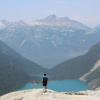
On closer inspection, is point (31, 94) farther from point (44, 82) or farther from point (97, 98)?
point (97, 98)

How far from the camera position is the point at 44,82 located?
5703 cm

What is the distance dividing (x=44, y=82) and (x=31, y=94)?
116 inches

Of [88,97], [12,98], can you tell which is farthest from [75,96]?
[12,98]

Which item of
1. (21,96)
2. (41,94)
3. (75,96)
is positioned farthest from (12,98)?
(75,96)

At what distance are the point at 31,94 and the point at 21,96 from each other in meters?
2.14

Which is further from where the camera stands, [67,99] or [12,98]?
[12,98]

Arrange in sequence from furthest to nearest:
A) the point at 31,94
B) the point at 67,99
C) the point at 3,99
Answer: the point at 3,99 → the point at 31,94 → the point at 67,99

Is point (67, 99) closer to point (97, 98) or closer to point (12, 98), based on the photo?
point (97, 98)

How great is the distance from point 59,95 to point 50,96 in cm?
231

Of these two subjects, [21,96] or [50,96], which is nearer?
[50,96]

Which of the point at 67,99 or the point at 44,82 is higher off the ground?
the point at 44,82

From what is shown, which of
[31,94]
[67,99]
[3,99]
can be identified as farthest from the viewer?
[3,99]

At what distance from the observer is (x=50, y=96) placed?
54344 millimetres

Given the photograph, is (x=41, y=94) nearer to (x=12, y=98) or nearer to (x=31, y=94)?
(x=31, y=94)
